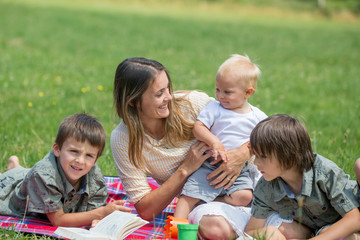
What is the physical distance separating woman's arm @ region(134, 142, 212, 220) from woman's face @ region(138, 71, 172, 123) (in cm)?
37

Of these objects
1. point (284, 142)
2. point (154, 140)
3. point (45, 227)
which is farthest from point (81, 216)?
point (284, 142)

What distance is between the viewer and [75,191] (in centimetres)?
387

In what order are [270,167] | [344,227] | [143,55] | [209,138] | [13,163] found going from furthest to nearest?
[143,55]
[13,163]
[209,138]
[270,167]
[344,227]

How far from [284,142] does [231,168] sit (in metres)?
0.68

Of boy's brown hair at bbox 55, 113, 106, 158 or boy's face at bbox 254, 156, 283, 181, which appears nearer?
boy's face at bbox 254, 156, 283, 181

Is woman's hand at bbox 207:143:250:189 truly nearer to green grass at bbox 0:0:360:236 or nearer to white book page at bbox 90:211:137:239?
green grass at bbox 0:0:360:236

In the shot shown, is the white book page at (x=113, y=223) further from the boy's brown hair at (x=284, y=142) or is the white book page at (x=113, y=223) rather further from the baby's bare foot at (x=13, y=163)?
the baby's bare foot at (x=13, y=163)

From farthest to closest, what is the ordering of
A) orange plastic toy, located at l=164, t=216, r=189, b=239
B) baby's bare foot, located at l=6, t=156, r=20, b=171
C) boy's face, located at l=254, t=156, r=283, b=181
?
baby's bare foot, located at l=6, t=156, r=20, b=171 < orange plastic toy, located at l=164, t=216, r=189, b=239 < boy's face, located at l=254, t=156, r=283, b=181

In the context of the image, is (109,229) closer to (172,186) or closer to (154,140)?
(172,186)

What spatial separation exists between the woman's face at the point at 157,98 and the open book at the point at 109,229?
80 centimetres

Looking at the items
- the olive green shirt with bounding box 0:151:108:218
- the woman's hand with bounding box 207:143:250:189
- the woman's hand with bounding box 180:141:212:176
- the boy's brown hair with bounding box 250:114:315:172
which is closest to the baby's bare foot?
the olive green shirt with bounding box 0:151:108:218

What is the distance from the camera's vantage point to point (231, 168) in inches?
149

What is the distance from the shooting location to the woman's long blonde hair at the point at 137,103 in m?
3.83

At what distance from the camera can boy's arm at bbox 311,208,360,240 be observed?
3141mm
